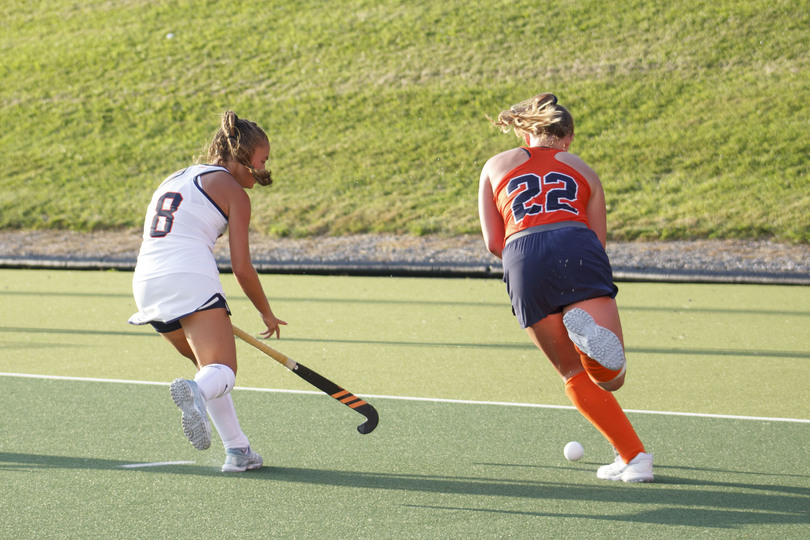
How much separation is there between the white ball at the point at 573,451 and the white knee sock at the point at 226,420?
4.98 ft

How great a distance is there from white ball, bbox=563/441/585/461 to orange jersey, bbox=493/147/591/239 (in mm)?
1134

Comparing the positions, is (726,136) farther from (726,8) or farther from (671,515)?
(671,515)

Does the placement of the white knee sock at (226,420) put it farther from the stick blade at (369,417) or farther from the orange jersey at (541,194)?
the orange jersey at (541,194)

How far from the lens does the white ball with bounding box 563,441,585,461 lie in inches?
183

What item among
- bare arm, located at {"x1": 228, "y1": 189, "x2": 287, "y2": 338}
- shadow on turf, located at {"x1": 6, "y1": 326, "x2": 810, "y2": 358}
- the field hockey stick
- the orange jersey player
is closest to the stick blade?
the field hockey stick

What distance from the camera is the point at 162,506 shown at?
13.4 ft

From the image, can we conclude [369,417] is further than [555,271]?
Yes

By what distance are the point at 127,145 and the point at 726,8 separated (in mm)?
13629

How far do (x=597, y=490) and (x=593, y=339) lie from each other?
824mm

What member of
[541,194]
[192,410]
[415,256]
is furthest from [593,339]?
[415,256]

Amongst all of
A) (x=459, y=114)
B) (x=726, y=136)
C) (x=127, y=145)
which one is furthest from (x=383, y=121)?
(x=726, y=136)

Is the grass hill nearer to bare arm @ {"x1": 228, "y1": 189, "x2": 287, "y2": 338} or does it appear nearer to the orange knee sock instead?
the orange knee sock

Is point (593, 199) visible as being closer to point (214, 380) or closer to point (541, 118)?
point (541, 118)

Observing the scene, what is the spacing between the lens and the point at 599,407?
163 inches
